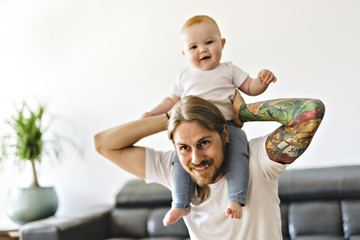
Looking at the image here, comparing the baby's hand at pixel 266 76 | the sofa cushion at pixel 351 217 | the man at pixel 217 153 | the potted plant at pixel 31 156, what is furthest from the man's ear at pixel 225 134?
the potted plant at pixel 31 156

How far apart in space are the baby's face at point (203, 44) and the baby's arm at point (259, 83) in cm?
15

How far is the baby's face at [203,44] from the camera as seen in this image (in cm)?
159

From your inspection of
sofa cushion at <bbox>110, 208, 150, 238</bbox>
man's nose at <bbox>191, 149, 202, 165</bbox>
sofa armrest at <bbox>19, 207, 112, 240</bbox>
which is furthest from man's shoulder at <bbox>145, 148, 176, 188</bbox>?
sofa cushion at <bbox>110, 208, 150, 238</bbox>

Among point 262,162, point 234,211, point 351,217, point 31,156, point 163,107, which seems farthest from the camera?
point 31,156

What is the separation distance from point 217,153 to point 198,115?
0.15 metres

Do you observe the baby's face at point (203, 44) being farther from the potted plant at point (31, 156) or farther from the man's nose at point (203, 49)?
the potted plant at point (31, 156)

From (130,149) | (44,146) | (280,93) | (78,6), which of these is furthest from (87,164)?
(130,149)

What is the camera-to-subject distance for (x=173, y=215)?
1.45 m

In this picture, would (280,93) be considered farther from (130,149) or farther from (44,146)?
(44,146)

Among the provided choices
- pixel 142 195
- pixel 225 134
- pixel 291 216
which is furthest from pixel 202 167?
pixel 142 195

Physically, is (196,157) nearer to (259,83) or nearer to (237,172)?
(237,172)

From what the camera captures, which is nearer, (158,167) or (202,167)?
(202,167)

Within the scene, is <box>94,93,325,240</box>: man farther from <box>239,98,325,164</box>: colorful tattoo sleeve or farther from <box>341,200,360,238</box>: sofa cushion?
<box>341,200,360,238</box>: sofa cushion

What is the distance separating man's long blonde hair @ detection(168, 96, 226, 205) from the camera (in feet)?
4.74
